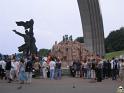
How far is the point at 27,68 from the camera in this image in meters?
28.5

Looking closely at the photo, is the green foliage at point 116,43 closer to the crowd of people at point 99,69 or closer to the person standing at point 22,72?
the crowd of people at point 99,69

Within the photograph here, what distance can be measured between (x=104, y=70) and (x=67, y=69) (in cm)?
520

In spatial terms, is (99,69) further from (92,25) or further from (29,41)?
(92,25)

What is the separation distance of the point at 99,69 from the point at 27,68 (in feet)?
16.9

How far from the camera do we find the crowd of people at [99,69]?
3200cm

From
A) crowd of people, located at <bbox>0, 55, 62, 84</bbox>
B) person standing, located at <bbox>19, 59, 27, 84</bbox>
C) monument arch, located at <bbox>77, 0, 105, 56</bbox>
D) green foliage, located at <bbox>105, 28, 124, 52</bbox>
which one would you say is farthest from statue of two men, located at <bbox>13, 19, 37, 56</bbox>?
green foliage, located at <bbox>105, 28, 124, 52</bbox>

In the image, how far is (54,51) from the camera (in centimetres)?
4194

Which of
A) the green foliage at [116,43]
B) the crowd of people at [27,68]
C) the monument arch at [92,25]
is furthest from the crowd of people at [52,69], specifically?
the green foliage at [116,43]

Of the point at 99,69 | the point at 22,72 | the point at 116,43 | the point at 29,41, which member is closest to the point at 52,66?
the point at 99,69

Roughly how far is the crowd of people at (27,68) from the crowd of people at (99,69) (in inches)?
87.6

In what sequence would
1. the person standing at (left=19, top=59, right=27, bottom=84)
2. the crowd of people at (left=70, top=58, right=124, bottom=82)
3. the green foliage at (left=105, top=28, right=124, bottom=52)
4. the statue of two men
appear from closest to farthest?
the person standing at (left=19, top=59, right=27, bottom=84)
the crowd of people at (left=70, top=58, right=124, bottom=82)
the statue of two men
the green foliage at (left=105, top=28, right=124, bottom=52)

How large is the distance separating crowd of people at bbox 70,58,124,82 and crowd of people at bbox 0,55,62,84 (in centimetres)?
222

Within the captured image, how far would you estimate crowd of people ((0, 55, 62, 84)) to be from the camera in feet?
94.4

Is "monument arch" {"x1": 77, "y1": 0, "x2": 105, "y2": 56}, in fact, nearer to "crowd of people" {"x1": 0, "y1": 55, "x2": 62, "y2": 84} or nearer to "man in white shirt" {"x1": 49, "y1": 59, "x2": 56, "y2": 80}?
"crowd of people" {"x1": 0, "y1": 55, "x2": 62, "y2": 84}
